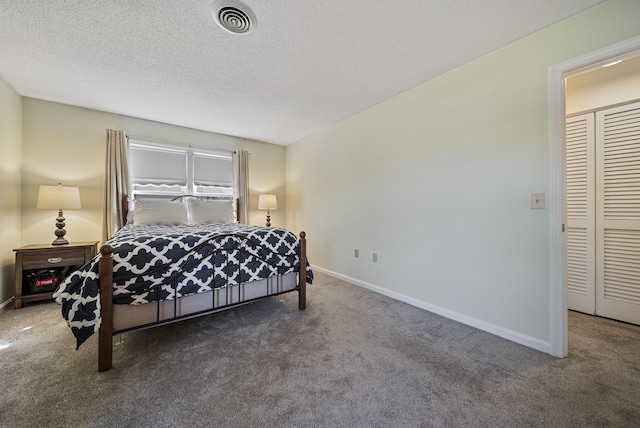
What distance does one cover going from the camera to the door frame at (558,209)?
1742 millimetres

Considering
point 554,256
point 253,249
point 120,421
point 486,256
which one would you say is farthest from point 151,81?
point 554,256

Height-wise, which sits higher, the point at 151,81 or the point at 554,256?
the point at 151,81

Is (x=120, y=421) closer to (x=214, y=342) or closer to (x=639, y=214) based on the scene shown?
(x=214, y=342)

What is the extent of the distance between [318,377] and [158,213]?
287cm

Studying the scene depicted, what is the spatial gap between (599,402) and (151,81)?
14.0 ft

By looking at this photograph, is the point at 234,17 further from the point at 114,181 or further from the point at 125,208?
the point at 125,208

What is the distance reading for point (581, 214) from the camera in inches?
95.8

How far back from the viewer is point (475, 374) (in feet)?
5.14

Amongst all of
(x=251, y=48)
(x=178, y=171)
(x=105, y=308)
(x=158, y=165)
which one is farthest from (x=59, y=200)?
(x=251, y=48)

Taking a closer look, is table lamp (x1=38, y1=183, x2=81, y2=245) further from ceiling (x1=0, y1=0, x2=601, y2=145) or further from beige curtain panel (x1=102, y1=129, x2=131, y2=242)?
ceiling (x1=0, y1=0, x2=601, y2=145)

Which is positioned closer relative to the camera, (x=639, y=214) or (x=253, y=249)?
(x=639, y=214)

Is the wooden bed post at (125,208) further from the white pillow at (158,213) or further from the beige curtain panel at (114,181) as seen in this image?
the white pillow at (158,213)

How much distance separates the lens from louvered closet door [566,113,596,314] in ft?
7.76

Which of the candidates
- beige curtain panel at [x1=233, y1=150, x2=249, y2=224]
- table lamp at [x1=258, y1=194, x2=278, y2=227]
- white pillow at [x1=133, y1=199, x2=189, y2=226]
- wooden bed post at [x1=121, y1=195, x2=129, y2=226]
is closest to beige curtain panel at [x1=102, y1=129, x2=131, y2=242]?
wooden bed post at [x1=121, y1=195, x2=129, y2=226]
